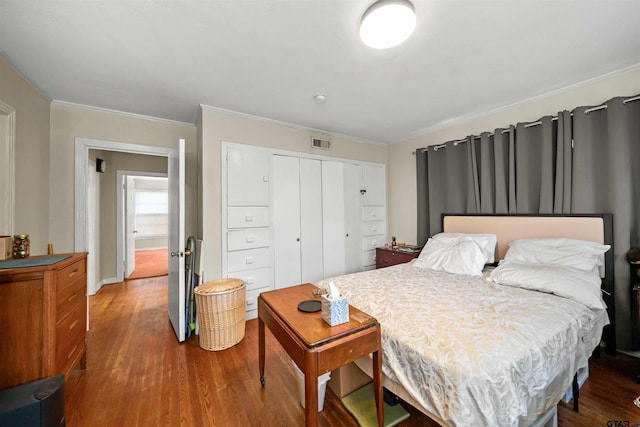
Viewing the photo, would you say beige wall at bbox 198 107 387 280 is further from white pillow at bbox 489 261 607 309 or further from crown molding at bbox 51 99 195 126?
white pillow at bbox 489 261 607 309

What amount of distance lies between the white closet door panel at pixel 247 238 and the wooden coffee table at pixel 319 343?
4.92 feet

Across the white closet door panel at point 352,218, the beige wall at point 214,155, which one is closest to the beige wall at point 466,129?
the white closet door panel at point 352,218

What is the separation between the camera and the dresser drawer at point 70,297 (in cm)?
147

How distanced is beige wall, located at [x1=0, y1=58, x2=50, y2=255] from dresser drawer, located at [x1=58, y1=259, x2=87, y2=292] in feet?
2.06

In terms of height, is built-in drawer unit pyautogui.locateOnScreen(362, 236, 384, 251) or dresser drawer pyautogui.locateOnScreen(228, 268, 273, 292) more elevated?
built-in drawer unit pyautogui.locateOnScreen(362, 236, 384, 251)

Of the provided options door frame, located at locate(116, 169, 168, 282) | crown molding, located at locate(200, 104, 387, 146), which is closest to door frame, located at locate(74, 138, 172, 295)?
crown molding, located at locate(200, 104, 387, 146)

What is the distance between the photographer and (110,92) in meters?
2.29

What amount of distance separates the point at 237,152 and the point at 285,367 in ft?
7.42

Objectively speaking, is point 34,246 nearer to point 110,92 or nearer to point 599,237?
point 110,92

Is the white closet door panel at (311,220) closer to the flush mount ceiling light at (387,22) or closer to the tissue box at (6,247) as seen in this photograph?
the flush mount ceiling light at (387,22)

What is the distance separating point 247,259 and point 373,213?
85.0 inches

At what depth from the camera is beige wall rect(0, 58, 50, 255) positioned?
1883 millimetres

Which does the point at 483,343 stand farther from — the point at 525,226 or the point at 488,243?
the point at 525,226

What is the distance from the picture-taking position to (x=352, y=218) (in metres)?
3.75
